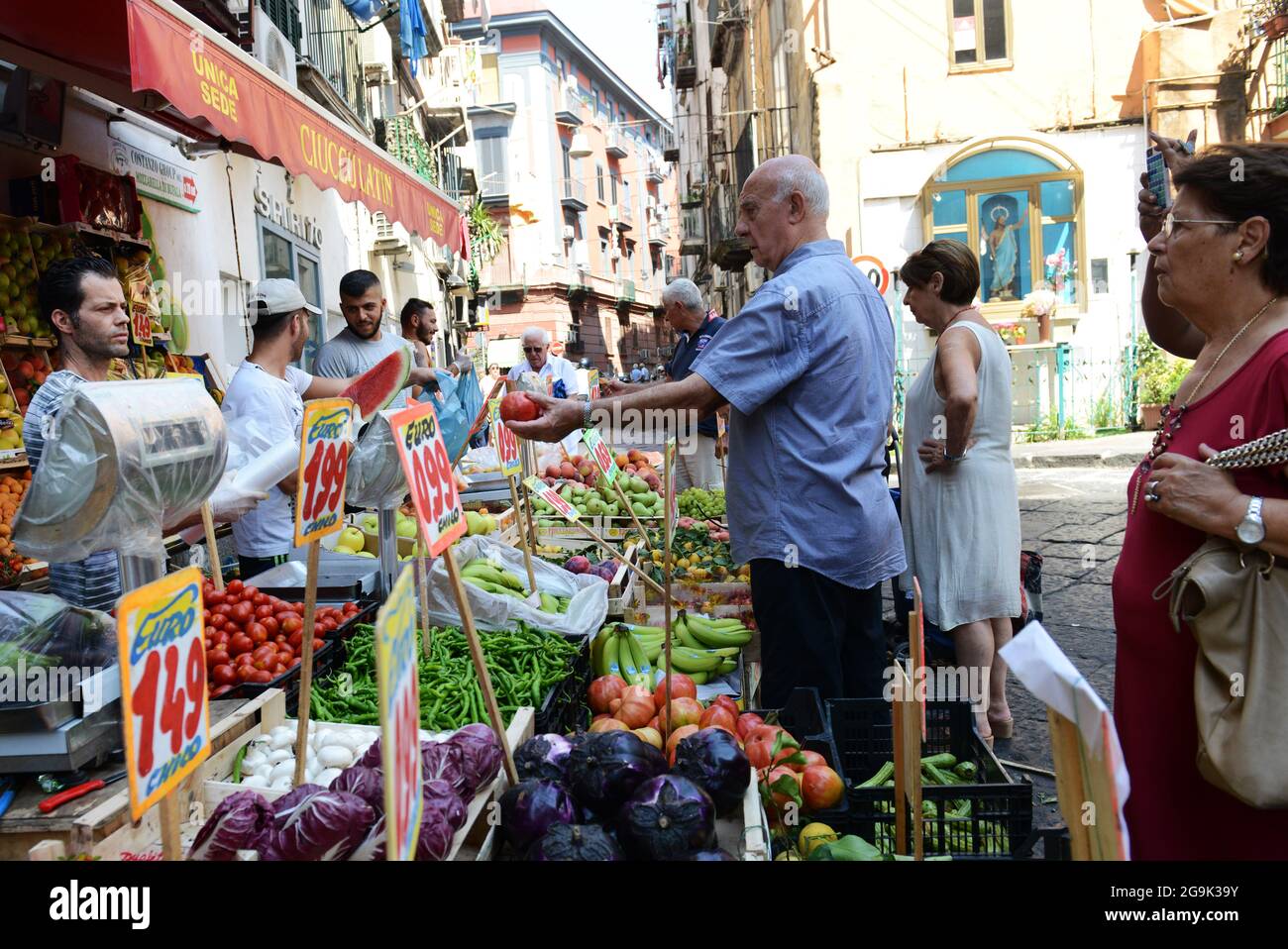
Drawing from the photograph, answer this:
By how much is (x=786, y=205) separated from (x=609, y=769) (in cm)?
176

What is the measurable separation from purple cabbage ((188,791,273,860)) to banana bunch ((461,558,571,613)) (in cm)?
201

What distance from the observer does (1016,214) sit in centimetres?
1523

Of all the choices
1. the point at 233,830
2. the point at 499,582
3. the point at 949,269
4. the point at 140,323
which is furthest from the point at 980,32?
the point at 233,830

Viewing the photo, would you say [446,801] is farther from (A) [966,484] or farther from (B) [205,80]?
(B) [205,80]

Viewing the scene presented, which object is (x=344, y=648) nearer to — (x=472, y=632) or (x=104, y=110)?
(x=472, y=632)

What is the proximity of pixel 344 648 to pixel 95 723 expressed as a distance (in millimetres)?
1224

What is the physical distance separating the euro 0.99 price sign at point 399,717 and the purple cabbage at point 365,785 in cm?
51

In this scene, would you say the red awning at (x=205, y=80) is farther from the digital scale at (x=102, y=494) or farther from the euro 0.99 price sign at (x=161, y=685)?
the euro 0.99 price sign at (x=161, y=685)

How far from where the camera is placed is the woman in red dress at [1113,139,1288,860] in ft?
5.92

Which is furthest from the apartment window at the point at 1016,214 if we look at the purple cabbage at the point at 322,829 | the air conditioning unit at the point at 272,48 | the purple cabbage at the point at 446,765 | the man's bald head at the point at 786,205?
the purple cabbage at the point at 322,829

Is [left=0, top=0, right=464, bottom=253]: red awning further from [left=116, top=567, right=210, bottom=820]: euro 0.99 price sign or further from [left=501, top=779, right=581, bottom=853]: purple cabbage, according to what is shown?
[left=501, top=779, right=581, bottom=853]: purple cabbage

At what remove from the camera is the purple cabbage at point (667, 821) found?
1970 mm

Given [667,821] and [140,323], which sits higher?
[140,323]
